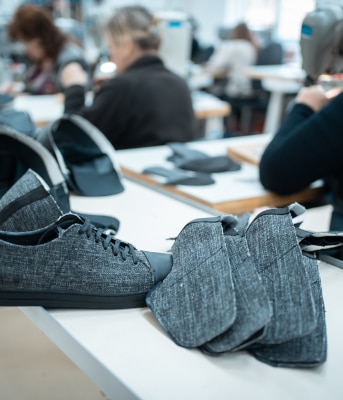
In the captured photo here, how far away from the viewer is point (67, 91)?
2635 millimetres

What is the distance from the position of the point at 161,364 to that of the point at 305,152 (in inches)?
34.8

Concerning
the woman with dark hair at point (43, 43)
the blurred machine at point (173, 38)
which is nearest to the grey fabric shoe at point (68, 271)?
the blurred machine at point (173, 38)

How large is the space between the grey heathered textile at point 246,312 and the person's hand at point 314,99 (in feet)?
3.06

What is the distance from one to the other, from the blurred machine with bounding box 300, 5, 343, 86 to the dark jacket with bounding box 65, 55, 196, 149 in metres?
0.83

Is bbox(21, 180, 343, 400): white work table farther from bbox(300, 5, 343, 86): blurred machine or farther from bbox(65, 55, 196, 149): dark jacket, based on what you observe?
bbox(65, 55, 196, 149): dark jacket

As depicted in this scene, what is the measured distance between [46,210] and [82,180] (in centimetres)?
56

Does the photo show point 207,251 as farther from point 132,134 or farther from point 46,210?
point 132,134

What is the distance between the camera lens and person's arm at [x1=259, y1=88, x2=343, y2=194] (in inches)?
56.1

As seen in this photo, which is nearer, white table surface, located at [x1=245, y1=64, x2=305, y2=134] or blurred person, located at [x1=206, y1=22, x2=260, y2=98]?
white table surface, located at [x1=245, y1=64, x2=305, y2=134]

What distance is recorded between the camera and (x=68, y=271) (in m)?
0.85

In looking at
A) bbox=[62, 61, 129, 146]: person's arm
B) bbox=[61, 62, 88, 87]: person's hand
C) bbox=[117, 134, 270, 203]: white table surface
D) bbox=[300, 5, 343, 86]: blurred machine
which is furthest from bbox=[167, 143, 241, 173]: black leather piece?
bbox=[61, 62, 88, 87]: person's hand

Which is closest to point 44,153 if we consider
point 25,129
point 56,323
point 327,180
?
point 25,129

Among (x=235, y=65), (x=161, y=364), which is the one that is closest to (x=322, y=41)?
(x=161, y=364)

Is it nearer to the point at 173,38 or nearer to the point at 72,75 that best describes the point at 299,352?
the point at 173,38
